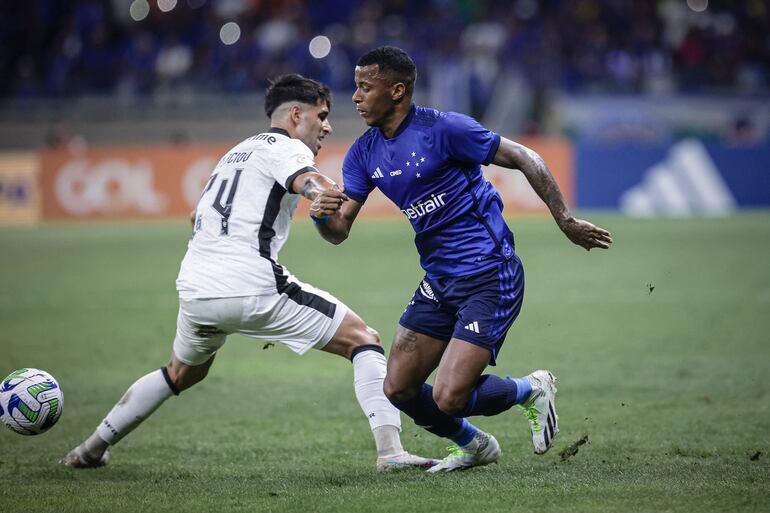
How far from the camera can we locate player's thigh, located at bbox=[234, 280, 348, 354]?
5762 millimetres

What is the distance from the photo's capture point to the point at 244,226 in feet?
19.0

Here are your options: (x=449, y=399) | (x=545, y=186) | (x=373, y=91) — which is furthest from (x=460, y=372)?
(x=373, y=91)

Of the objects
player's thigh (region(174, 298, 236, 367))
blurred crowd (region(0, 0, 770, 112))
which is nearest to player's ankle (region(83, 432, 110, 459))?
player's thigh (region(174, 298, 236, 367))

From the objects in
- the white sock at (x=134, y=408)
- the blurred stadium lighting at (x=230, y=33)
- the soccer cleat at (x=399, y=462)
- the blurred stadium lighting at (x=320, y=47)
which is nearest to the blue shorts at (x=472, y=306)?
the soccer cleat at (x=399, y=462)

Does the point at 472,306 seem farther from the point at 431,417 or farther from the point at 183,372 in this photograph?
the point at 183,372

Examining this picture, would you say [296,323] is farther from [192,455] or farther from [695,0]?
[695,0]

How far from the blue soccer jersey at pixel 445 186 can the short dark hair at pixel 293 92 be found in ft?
1.84

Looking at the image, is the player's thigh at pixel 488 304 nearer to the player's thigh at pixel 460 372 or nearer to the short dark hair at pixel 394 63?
the player's thigh at pixel 460 372

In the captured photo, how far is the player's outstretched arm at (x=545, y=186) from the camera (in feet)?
18.1

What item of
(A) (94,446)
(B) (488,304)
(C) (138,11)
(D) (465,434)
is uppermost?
(C) (138,11)

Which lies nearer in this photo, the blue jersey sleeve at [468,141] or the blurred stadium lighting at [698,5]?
the blue jersey sleeve at [468,141]

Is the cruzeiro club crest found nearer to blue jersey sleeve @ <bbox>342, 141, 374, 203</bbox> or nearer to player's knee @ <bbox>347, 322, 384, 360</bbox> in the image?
player's knee @ <bbox>347, 322, 384, 360</bbox>

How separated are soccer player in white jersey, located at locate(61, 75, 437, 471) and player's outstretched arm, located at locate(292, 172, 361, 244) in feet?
0.16

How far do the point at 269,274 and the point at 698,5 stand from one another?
29968mm
